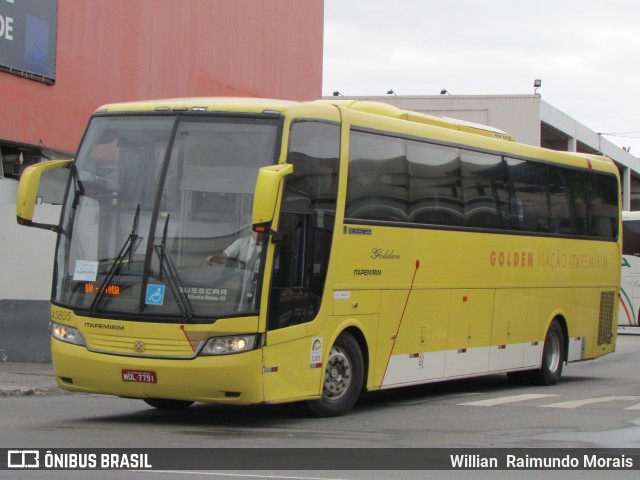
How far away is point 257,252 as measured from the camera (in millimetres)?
11453

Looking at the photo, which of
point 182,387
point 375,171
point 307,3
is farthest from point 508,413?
point 307,3

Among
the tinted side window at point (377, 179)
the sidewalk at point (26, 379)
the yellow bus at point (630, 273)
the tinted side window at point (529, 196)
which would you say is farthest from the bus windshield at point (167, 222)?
the yellow bus at point (630, 273)

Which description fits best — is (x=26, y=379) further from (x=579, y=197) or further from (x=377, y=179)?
(x=579, y=197)

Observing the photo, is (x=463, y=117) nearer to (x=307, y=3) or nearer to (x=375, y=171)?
(x=307, y=3)

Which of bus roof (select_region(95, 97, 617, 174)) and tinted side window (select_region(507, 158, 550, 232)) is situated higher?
bus roof (select_region(95, 97, 617, 174))

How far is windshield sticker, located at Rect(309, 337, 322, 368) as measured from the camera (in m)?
12.2

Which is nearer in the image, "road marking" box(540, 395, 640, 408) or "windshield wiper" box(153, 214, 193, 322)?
"windshield wiper" box(153, 214, 193, 322)

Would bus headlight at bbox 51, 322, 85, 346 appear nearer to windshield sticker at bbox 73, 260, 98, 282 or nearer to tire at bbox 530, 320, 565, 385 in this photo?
windshield sticker at bbox 73, 260, 98, 282

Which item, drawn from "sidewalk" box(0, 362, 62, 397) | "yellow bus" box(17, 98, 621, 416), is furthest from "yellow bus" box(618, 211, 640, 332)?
"sidewalk" box(0, 362, 62, 397)

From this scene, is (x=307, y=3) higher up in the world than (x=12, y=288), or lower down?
higher up

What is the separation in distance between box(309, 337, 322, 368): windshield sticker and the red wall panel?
9.79m

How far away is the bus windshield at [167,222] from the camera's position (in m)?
11.3

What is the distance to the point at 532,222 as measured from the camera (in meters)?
17.4

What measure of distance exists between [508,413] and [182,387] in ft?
15.0
